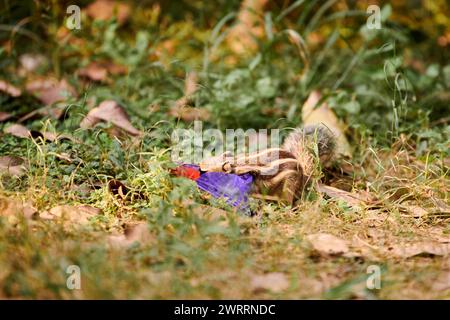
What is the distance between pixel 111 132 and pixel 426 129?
149 centimetres

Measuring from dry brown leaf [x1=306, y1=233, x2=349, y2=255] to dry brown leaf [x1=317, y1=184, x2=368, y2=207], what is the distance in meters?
0.38

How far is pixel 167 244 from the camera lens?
2100 mm

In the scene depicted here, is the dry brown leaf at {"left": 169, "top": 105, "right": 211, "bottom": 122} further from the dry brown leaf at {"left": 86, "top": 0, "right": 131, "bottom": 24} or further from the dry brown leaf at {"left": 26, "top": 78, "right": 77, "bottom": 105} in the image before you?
the dry brown leaf at {"left": 86, "top": 0, "right": 131, "bottom": 24}

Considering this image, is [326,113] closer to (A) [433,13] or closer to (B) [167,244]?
(B) [167,244]

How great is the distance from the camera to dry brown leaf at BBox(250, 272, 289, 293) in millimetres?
1940

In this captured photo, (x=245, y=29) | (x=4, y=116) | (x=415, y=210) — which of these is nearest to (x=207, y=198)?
(x=415, y=210)

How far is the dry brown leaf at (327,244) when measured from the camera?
219 cm

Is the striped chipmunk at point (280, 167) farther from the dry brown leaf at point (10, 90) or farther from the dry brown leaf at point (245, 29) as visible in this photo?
A: the dry brown leaf at point (245, 29)

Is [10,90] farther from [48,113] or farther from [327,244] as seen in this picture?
[327,244]

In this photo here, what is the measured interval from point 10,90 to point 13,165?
1.09m

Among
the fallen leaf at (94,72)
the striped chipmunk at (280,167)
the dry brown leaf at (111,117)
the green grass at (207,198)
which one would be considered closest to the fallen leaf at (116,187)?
the green grass at (207,198)

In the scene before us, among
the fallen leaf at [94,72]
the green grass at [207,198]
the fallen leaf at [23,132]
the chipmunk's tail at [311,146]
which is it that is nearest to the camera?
the green grass at [207,198]

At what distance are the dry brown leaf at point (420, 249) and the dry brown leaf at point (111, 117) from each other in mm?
1260
